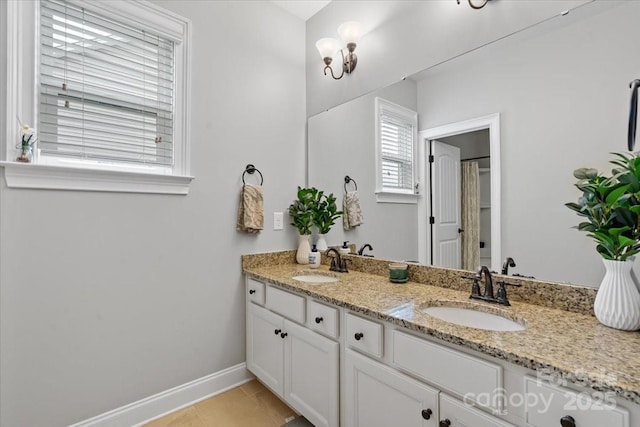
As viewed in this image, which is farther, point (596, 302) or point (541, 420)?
point (596, 302)

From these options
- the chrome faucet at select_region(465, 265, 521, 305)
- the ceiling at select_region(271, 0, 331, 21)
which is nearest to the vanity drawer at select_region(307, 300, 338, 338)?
the chrome faucet at select_region(465, 265, 521, 305)

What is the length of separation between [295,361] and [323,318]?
0.38 meters

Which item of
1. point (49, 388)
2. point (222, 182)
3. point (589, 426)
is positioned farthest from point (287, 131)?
point (589, 426)

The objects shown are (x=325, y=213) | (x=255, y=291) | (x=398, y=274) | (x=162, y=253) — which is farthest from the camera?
(x=325, y=213)

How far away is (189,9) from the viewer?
1970 millimetres

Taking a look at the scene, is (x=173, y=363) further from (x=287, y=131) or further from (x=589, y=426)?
(x=589, y=426)

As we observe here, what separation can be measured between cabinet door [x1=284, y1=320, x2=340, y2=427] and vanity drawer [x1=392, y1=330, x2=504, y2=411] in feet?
1.31

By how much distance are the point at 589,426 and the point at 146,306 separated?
201 centimetres

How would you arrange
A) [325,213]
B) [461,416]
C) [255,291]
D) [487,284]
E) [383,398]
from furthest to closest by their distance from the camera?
[325,213], [255,291], [487,284], [383,398], [461,416]

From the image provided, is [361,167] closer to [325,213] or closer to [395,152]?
[395,152]

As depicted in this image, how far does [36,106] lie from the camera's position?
1496 millimetres

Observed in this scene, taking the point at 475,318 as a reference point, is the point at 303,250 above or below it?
above

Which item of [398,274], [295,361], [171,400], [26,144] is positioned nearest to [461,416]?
[398,274]

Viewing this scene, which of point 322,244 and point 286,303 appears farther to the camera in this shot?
point 322,244
